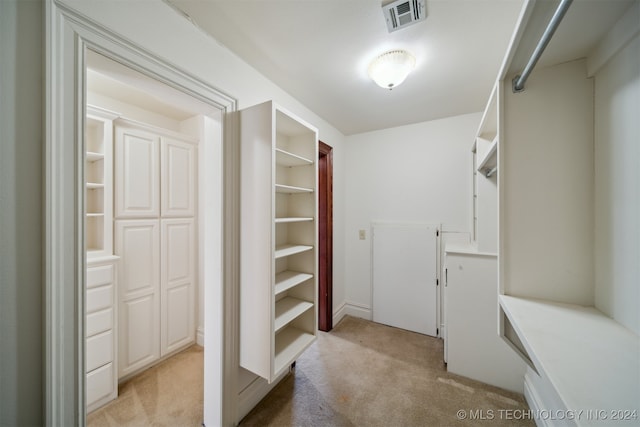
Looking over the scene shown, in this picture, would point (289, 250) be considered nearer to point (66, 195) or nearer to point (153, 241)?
point (66, 195)

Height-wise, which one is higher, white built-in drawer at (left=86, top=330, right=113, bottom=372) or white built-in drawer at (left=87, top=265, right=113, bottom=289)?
white built-in drawer at (left=87, top=265, right=113, bottom=289)

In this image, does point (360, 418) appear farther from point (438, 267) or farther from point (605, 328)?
point (438, 267)

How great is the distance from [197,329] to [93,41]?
8.40 feet

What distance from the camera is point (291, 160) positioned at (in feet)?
5.63

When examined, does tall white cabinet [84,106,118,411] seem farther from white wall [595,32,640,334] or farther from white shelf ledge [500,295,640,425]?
white wall [595,32,640,334]

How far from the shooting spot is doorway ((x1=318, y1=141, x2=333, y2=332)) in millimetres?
2680

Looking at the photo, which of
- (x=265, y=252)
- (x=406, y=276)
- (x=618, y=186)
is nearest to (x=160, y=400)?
(x=265, y=252)

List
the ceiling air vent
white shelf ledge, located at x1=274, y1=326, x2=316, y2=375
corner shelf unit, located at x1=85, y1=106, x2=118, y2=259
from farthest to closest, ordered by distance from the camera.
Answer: corner shelf unit, located at x1=85, y1=106, x2=118, y2=259 < white shelf ledge, located at x1=274, y1=326, x2=316, y2=375 < the ceiling air vent

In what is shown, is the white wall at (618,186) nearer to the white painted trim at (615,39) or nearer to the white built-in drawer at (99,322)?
the white painted trim at (615,39)

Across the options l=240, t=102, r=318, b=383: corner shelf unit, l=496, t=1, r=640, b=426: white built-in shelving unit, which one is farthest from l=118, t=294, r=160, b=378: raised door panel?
l=496, t=1, r=640, b=426: white built-in shelving unit

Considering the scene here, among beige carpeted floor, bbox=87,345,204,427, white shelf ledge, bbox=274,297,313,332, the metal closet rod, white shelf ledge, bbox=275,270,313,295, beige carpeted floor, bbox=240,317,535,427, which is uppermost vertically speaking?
the metal closet rod

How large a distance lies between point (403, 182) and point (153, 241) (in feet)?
9.15

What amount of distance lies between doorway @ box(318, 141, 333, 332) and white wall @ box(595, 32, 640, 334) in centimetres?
210

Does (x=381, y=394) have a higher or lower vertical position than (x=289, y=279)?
lower
